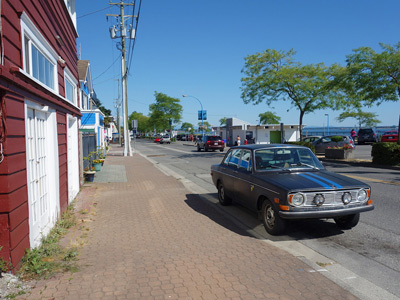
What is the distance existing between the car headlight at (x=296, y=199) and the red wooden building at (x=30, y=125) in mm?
3658

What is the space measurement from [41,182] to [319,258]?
14.4 feet

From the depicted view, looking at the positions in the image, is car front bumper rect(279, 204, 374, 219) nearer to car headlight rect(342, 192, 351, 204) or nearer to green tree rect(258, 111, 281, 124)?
car headlight rect(342, 192, 351, 204)

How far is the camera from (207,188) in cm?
1084

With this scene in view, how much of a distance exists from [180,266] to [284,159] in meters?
3.15

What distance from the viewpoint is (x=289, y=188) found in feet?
16.3

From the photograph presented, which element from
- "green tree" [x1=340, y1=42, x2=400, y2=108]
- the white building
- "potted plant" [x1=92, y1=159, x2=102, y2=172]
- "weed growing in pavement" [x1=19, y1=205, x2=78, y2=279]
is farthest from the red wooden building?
the white building

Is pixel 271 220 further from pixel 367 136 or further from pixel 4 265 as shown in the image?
pixel 367 136

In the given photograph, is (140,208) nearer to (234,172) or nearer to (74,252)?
(234,172)

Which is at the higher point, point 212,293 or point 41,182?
point 41,182

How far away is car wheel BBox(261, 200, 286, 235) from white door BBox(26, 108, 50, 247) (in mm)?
3547

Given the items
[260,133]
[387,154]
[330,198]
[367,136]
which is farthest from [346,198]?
[260,133]

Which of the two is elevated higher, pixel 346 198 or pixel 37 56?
pixel 37 56

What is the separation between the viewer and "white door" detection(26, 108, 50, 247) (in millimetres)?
4504

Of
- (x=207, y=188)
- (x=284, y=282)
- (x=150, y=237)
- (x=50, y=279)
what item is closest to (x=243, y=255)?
(x=284, y=282)
